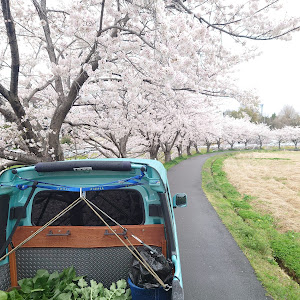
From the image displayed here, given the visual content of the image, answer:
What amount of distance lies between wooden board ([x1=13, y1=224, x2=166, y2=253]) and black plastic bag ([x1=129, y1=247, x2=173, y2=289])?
0.23m

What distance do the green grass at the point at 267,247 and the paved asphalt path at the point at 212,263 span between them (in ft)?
0.65

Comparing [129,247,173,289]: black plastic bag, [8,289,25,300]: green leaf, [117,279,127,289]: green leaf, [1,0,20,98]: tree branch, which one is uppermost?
[1,0,20,98]: tree branch

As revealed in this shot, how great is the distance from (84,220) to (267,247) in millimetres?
4803

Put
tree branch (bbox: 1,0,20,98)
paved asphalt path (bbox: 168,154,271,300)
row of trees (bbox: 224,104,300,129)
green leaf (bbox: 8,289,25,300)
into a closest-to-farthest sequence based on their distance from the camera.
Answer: green leaf (bbox: 8,289,25,300) < paved asphalt path (bbox: 168,154,271,300) < tree branch (bbox: 1,0,20,98) < row of trees (bbox: 224,104,300,129)

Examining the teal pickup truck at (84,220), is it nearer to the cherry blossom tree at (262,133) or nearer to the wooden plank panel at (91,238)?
the wooden plank panel at (91,238)

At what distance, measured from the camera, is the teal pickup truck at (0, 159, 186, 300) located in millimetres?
2775

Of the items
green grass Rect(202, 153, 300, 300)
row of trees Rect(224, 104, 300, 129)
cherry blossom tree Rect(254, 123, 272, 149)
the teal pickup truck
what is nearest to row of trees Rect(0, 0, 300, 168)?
the teal pickup truck

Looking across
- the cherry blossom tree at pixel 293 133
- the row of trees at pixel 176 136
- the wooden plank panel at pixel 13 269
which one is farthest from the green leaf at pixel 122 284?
the cherry blossom tree at pixel 293 133

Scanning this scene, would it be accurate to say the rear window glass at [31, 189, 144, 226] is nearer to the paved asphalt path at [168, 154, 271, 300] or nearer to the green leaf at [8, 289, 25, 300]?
the green leaf at [8, 289, 25, 300]

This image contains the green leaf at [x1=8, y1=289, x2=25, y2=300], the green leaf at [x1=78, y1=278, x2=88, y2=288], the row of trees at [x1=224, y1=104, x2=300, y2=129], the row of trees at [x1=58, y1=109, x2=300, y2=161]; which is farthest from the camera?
the row of trees at [x1=224, y1=104, x2=300, y2=129]

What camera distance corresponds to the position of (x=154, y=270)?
260 centimetres

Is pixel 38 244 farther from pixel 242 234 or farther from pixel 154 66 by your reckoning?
pixel 242 234

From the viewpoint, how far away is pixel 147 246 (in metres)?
2.80

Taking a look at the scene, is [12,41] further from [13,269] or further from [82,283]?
[82,283]
